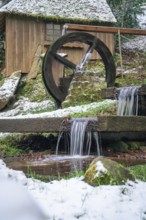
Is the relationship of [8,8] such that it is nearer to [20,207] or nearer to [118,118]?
[118,118]

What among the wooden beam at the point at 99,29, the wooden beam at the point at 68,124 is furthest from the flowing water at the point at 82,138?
the wooden beam at the point at 99,29

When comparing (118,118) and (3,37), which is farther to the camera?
(3,37)

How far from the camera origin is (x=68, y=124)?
768 cm

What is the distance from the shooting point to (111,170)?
12.4ft

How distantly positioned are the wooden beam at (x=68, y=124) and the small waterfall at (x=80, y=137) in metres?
0.13

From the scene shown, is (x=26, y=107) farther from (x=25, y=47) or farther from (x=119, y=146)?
(x=119, y=146)

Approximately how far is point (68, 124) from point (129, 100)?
74.2 inches

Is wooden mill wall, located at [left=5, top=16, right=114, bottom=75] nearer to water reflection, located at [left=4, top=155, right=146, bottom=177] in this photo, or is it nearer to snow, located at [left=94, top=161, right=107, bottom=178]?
water reflection, located at [left=4, top=155, right=146, bottom=177]

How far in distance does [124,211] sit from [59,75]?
41.8 ft

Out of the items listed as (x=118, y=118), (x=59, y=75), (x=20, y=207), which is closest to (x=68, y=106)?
(x=59, y=75)

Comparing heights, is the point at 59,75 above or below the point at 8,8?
below

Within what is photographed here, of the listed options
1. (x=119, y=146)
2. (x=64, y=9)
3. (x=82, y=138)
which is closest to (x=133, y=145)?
(x=119, y=146)

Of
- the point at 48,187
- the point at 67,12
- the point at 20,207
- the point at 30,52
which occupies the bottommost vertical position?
the point at 30,52

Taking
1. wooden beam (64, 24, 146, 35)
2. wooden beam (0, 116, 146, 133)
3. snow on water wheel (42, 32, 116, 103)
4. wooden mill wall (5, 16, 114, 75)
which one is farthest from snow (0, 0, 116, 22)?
wooden beam (0, 116, 146, 133)
